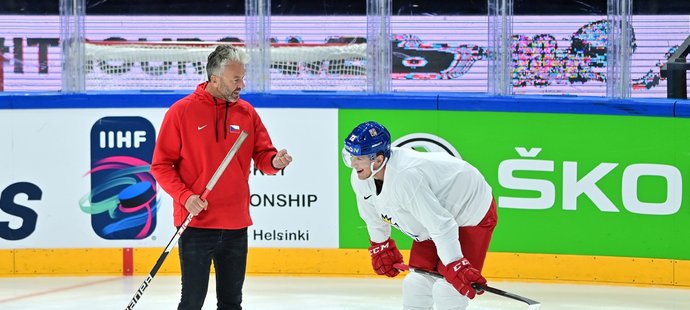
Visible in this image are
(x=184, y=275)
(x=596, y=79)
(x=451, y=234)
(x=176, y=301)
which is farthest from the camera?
(x=596, y=79)

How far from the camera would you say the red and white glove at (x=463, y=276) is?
4141mm

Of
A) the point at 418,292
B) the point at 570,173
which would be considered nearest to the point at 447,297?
the point at 418,292

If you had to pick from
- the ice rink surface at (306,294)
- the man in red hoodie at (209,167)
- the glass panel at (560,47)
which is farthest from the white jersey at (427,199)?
the glass panel at (560,47)

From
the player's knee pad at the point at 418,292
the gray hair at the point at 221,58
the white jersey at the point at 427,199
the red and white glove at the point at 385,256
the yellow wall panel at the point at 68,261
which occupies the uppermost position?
the gray hair at the point at 221,58

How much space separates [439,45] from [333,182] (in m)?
1.02

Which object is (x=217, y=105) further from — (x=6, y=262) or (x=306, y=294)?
(x=6, y=262)

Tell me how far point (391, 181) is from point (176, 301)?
8.06 ft

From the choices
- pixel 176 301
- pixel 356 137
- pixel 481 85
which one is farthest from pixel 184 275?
pixel 481 85

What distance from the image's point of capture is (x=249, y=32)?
7152 mm

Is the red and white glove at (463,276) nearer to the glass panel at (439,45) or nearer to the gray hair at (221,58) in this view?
the gray hair at (221,58)

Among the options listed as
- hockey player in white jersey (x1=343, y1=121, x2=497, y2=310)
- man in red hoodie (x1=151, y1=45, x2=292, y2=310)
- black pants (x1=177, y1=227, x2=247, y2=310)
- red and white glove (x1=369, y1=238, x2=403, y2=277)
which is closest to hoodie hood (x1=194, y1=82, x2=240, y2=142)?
man in red hoodie (x1=151, y1=45, x2=292, y2=310)

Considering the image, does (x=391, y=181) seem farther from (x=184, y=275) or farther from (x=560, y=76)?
(x=560, y=76)

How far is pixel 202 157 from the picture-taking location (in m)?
4.47

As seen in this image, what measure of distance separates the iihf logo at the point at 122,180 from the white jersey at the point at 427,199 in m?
2.63
